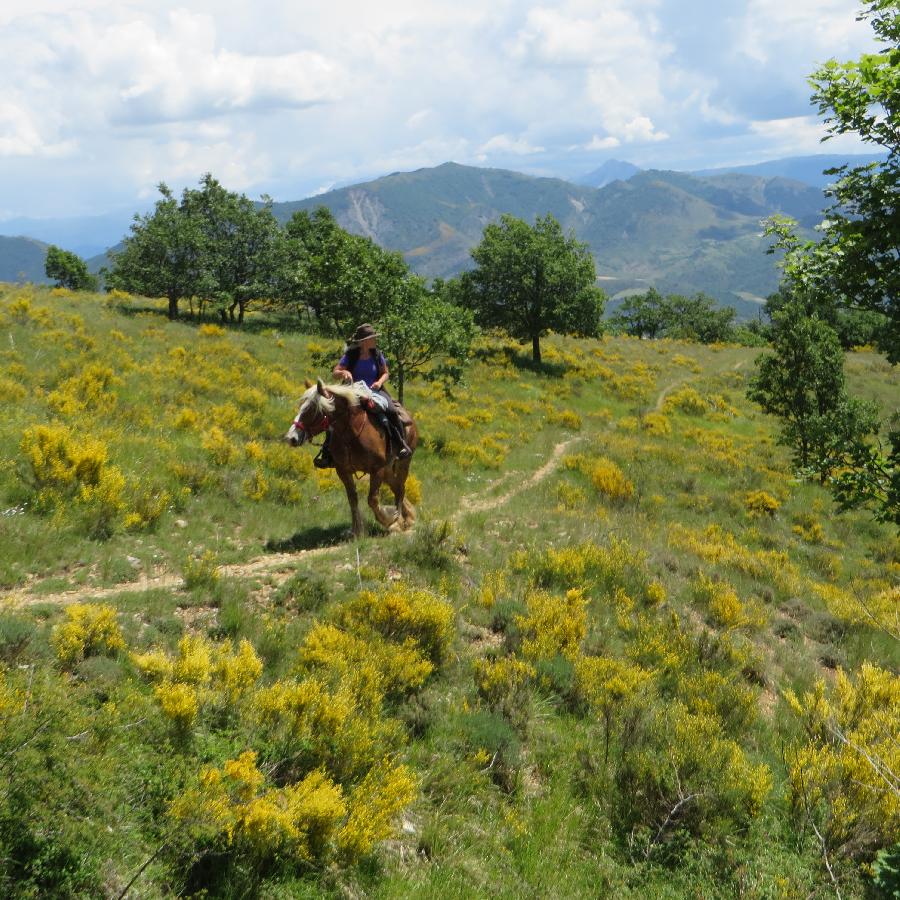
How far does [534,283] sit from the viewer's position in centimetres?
3781

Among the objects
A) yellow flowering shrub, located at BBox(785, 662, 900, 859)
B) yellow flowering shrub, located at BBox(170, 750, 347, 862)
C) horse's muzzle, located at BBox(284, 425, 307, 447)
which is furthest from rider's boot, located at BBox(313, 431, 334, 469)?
yellow flowering shrub, located at BBox(785, 662, 900, 859)

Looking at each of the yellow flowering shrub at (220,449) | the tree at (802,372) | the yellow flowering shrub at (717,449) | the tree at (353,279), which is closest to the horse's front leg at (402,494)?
the yellow flowering shrub at (220,449)

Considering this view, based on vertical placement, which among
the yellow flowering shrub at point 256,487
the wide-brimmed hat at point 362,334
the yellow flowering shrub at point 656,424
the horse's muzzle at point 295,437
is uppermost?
the wide-brimmed hat at point 362,334

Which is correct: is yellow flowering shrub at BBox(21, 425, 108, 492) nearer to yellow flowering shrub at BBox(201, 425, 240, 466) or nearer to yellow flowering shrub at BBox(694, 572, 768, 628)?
yellow flowering shrub at BBox(201, 425, 240, 466)

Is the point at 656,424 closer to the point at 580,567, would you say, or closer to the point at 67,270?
the point at 580,567

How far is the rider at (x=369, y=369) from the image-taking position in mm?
10727

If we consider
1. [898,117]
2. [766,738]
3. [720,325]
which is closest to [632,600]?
[766,738]

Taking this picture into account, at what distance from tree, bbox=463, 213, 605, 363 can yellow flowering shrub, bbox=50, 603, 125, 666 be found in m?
32.9

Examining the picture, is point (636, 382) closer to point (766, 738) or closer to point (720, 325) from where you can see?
point (766, 738)

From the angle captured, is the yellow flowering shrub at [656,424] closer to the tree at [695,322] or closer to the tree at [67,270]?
the tree at [695,322]

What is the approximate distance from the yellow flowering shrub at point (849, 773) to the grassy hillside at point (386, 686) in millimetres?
33

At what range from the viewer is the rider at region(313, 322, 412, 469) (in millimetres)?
10727

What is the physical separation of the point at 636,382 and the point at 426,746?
3601 cm

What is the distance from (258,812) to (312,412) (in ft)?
20.6
